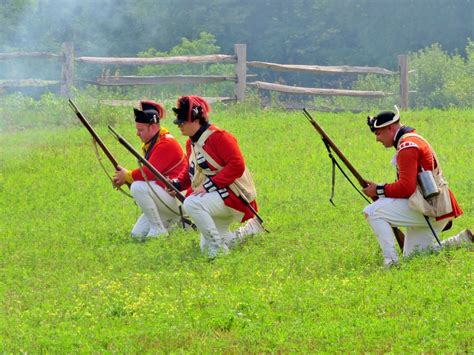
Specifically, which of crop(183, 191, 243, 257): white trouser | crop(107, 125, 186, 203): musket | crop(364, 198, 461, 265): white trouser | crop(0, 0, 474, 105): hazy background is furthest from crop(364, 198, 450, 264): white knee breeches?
crop(0, 0, 474, 105): hazy background

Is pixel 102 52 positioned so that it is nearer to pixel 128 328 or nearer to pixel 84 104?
pixel 84 104

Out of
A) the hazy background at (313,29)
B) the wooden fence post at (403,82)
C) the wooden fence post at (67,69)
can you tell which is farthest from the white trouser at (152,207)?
the hazy background at (313,29)

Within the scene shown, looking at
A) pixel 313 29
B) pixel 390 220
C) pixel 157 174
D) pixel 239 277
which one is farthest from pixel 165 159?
pixel 313 29

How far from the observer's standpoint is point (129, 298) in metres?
9.02

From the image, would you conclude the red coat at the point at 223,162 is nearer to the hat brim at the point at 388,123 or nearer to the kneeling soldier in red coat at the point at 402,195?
the kneeling soldier in red coat at the point at 402,195

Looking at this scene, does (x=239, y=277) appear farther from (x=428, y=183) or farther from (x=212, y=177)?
(x=428, y=183)

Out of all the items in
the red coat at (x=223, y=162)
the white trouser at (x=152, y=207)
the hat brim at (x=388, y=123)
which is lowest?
the white trouser at (x=152, y=207)

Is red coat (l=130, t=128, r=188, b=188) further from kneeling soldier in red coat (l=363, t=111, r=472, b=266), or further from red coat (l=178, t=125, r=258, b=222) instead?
kneeling soldier in red coat (l=363, t=111, r=472, b=266)

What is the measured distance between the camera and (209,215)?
11.2 metres

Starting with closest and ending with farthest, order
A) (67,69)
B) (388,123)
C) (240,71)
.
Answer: (388,123) → (67,69) → (240,71)

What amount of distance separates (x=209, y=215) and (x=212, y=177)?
0.40 m

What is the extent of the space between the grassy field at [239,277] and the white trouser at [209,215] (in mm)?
209

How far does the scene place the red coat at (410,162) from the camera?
9.65 meters

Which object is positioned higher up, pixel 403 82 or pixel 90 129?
pixel 90 129
